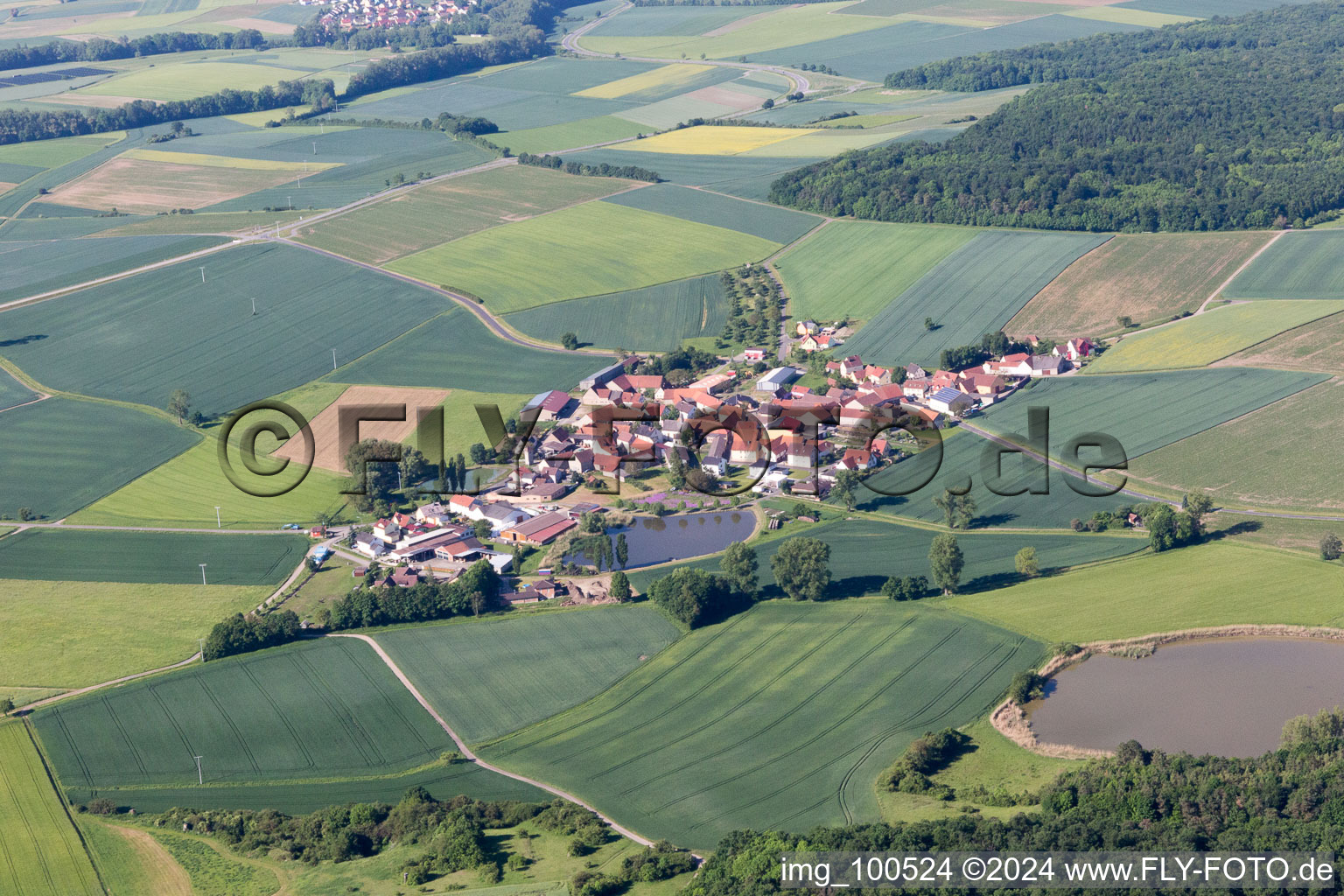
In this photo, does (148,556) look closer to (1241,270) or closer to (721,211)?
(721,211)

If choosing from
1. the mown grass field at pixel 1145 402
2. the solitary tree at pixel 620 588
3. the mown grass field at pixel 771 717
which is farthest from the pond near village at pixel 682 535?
the mown grass field at pixel 1145 402

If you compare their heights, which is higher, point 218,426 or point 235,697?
point 218,426

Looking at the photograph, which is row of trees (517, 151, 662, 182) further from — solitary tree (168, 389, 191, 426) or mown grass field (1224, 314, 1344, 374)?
mown grass field (1224, 314, 1344, 374)

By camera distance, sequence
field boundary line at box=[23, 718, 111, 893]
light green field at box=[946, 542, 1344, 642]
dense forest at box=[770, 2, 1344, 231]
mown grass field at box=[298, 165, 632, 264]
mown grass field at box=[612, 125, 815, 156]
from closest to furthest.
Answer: field boundary line at box=[23, 718, 111, 893] → light green field at box=[946, 542, 1344, 642] → dense forest at box=[770, 2, 1344, 231] → mown grass field at box=[298, 165, 632, 264] → mown grass field at box=[612, 125, 815, 156]

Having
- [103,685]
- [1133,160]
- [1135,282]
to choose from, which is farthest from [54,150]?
[1135,282]

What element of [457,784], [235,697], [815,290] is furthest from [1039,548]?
[815,290]

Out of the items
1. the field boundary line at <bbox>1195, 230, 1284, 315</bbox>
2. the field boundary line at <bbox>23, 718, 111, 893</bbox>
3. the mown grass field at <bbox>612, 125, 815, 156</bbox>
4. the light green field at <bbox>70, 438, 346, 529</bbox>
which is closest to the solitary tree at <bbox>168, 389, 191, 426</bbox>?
the light green field at <bbox>70, 438, 346, 529</bbox>

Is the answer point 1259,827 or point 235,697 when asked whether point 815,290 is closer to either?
point 235,697
